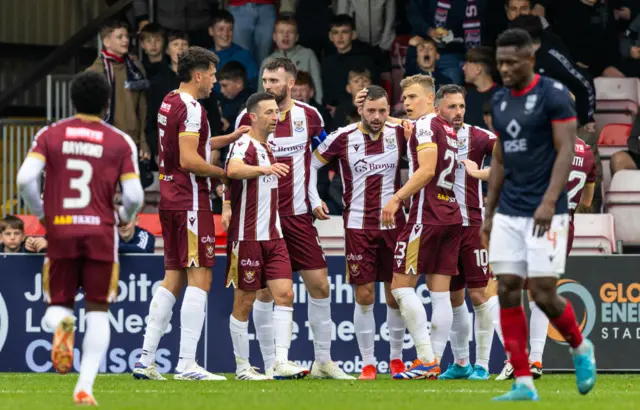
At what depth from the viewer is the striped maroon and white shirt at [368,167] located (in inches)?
451

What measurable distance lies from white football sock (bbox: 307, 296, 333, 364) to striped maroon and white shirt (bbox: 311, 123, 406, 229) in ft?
2.30

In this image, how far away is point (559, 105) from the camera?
333 inches

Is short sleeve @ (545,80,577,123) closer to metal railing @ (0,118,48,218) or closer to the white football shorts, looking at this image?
the white football shorts

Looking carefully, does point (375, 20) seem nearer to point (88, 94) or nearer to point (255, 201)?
point (255, 201)

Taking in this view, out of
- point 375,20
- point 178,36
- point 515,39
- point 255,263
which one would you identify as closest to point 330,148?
point 255,263

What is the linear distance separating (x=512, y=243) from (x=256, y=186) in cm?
301

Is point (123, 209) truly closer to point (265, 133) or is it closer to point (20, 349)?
point (265, 133)

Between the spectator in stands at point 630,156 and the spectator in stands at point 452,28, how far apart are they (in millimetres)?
2113

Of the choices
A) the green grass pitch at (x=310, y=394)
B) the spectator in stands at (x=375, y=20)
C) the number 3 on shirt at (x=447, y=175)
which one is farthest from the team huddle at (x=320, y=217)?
the spectator in stands at (x=375, y=20)

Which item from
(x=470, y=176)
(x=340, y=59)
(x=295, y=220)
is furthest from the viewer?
(x=340, y=59)

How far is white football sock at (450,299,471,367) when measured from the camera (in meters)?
11.6

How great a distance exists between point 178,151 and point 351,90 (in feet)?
17.1

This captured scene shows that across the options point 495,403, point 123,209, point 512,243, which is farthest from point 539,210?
point 123,209

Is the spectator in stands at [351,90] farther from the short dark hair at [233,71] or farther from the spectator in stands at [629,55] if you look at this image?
the spectator in stands at [629,55]
